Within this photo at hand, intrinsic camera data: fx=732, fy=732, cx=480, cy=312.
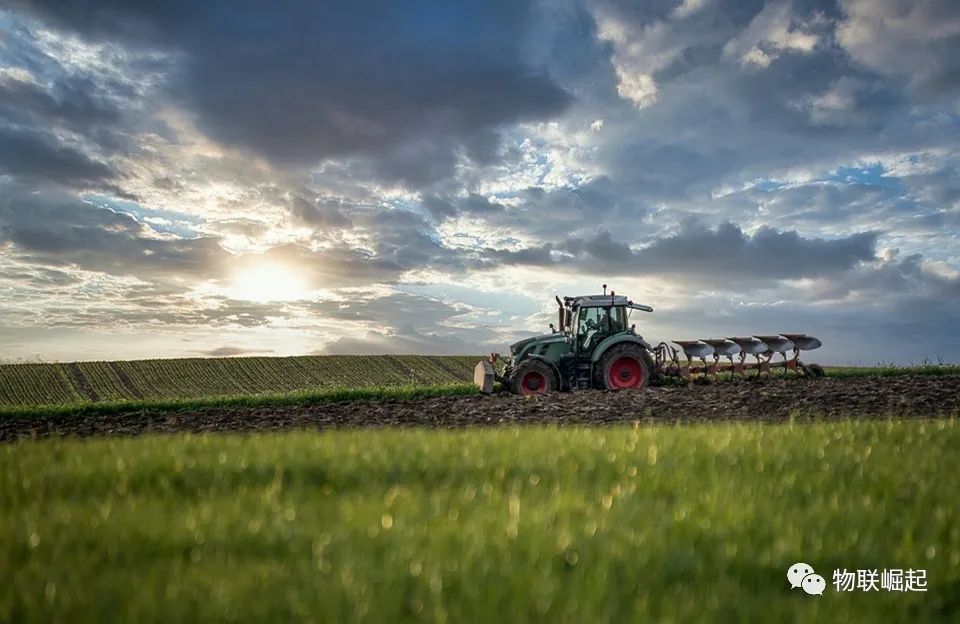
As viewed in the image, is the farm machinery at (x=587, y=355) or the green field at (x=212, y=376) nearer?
the farm machinery at (x=587, y=355)

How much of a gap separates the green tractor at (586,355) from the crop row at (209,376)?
21790 millimetres

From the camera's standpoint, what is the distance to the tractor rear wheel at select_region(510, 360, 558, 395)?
2373cm

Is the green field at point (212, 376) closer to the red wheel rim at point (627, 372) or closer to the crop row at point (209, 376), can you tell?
the crop row at point (209, 376)

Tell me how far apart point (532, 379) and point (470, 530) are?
62.0ft

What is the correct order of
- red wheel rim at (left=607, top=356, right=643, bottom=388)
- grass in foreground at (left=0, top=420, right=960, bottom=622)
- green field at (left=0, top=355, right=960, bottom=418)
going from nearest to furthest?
grass in foreground at (left=0, top=420, right=960, bottom=622) → red wheel rim at (left=607, top=356, right=643, bottom=388) → green field at (left=0, top=355, right=960, bottom=418)

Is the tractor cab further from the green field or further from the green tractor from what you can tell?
the green field

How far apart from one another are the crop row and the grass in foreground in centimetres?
3649

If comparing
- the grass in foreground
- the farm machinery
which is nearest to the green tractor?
the farm machinery

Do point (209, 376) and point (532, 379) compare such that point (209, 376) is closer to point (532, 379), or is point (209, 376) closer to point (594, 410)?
point (532, 379)

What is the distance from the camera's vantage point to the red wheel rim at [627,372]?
24031 mm

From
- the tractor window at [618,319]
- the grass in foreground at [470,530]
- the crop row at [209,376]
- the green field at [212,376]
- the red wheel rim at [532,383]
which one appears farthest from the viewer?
the crop row at [209,376]

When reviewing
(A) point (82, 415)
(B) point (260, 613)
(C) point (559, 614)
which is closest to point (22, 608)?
(B) point (260, 613)

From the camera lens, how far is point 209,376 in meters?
50.3

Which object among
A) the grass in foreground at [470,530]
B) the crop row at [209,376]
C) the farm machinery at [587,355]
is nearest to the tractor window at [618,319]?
the farm machinery at [587,355]
